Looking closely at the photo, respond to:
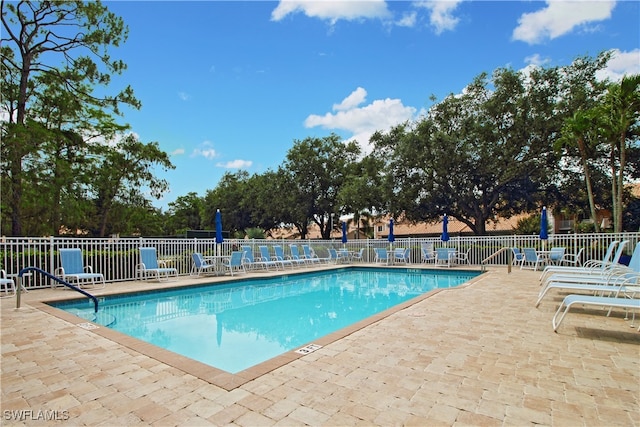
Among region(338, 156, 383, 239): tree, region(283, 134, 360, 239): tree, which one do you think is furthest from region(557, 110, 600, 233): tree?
region(283, 134, 360, 239): tree

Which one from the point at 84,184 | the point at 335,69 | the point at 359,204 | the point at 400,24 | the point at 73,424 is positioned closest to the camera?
the point at 73,424

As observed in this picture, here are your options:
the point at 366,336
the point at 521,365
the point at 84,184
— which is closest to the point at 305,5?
the point at 366,336

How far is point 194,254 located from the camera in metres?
11.5

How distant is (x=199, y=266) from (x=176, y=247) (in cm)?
119

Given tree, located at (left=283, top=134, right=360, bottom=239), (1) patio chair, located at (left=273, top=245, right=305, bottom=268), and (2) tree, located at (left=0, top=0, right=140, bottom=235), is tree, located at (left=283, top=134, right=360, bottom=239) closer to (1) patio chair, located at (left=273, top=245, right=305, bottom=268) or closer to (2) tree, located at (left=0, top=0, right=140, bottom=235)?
(2) tree, located at (left=0, top=0, right=140, bottom=235)

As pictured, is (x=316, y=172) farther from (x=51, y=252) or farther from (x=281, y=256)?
(x=51, y=252)

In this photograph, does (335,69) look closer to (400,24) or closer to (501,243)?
(400,24)

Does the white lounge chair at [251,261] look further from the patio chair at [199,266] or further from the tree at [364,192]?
the tree at [364,192]

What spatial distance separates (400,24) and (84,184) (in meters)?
18.7

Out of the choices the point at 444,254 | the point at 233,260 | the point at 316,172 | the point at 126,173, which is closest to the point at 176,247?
the point at 233,260

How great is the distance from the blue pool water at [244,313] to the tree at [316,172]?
17883 mm

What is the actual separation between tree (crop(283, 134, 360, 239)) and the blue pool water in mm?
17883

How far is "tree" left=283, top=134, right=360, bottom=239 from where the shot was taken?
30266mm

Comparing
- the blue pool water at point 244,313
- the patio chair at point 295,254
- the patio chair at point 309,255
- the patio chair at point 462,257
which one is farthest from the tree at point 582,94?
the patio chair at point 295,254
